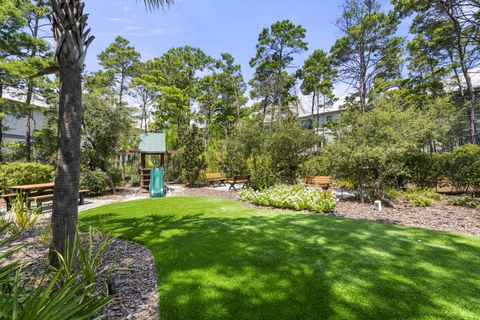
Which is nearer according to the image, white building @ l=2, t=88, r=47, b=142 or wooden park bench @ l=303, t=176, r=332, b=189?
wooden park bench @ l=303, t=176, r=332, b=189

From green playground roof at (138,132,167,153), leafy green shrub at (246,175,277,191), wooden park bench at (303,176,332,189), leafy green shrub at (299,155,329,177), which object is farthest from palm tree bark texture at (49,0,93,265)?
green playground roof at (138,132,167,153)

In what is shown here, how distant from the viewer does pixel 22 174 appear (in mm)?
10008

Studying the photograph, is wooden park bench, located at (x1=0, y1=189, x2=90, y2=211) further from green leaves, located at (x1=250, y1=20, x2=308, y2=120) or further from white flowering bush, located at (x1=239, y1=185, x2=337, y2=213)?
green leaves, located at (x1=250, y1=20, x2=308, y2=120)

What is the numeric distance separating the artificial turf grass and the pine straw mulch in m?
0.15

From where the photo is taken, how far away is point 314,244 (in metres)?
4.08

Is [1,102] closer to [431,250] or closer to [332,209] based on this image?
[332,209]

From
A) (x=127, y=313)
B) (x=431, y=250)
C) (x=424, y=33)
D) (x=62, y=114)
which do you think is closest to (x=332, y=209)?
(x=431, y=250)

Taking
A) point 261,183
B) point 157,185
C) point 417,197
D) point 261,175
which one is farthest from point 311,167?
point 157,185

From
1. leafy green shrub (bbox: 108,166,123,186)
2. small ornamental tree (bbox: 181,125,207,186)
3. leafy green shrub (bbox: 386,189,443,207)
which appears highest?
small ornamental tree (bbox: 181,125,207,186)

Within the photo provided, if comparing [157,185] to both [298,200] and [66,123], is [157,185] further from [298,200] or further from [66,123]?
[66,123]

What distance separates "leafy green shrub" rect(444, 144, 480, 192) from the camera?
8797 mm

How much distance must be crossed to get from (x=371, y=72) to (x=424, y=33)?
6.22 meters

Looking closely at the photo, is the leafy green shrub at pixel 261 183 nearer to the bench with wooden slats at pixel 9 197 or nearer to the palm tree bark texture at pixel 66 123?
the palm tree bark texture at pixel 66 123

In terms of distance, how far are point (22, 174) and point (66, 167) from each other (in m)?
10.5
